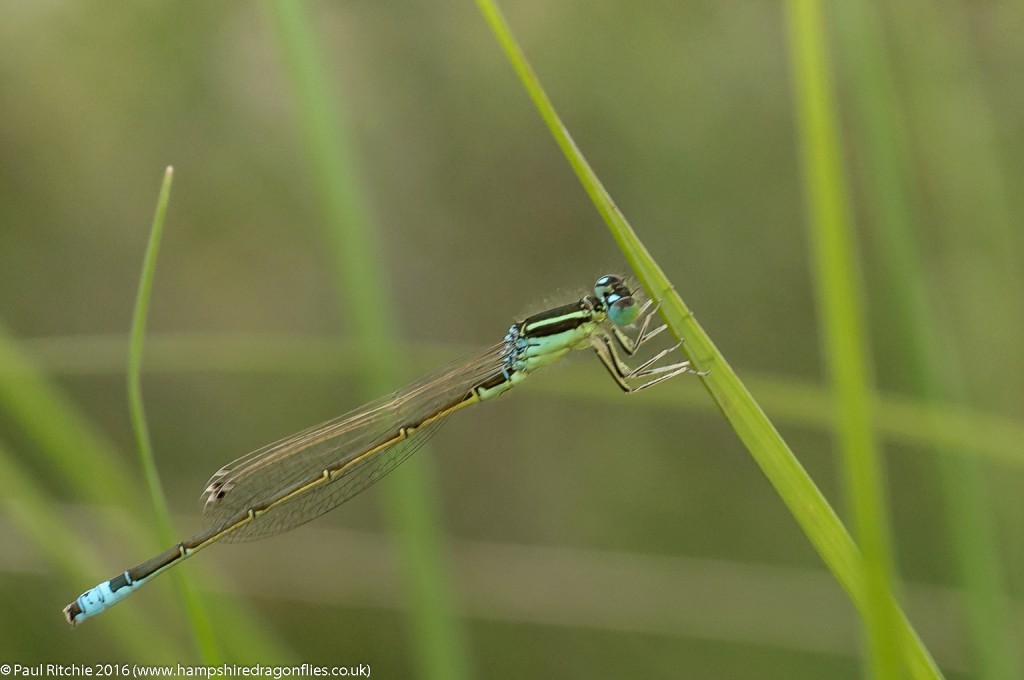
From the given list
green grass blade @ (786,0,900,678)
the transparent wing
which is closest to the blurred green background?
the transparent wing

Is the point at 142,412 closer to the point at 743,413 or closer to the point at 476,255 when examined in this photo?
the point at 743,413

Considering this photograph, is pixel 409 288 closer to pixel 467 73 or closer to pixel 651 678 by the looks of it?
pixel 467 73

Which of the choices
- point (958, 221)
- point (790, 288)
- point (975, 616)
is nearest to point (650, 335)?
point (975, 616)

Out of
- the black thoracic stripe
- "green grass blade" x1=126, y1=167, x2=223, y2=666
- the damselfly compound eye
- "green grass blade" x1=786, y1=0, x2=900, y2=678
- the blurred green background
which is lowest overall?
"green grass blade" x1=786, y1=0, x2=900, y2=678

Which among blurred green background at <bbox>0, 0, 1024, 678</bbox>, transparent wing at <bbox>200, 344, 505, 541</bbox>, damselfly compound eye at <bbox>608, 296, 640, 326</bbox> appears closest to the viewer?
damselfly compound eye at <bbox>608, 296, 640, 326</bbox>

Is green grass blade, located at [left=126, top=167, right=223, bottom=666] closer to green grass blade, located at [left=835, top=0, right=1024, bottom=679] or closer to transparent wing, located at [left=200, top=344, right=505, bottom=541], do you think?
transparent wing, located at [left=200, top=344, right=505, bottom=541]

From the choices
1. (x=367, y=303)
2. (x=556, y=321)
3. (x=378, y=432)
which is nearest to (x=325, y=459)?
(x=378, y=432)
